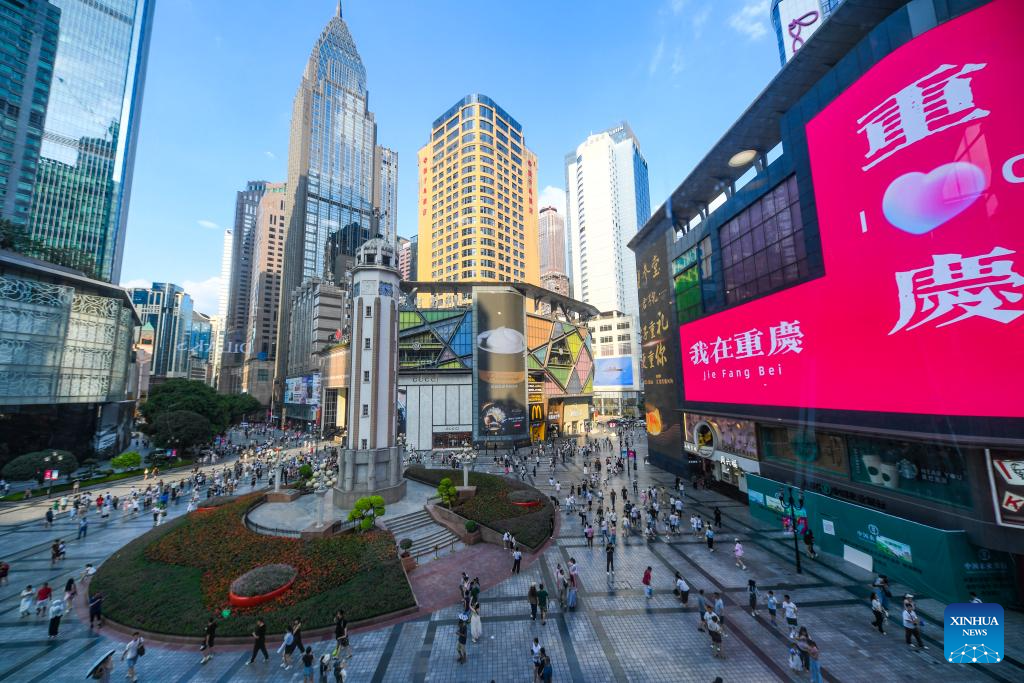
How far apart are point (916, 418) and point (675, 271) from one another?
2414 cm

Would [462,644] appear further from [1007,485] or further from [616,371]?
[616,371]

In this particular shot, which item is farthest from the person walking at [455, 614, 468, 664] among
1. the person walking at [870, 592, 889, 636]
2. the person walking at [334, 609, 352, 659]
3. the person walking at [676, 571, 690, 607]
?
the person walking at [870, 592, 889, 636]

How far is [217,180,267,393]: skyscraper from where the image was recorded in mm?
141250

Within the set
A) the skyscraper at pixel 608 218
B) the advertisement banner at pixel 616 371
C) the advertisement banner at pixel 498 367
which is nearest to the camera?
the advertisement banner at pixel 498 367

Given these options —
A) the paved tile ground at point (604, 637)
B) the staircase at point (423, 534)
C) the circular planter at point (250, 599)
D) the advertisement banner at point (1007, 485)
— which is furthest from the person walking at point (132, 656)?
the advertisement banner at point (1007, 485)

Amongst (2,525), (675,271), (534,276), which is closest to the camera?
(2,525)

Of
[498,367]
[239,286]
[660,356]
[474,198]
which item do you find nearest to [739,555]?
[660,356]

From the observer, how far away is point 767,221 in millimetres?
25281

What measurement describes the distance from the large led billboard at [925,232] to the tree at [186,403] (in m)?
62.1

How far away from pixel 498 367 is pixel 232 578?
1633 inches

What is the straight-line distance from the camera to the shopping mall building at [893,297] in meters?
13.4

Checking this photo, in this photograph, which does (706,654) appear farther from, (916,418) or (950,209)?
(950,209)

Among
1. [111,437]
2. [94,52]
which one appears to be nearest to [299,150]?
[94,52]

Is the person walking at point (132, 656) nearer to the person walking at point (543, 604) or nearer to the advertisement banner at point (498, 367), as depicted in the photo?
the person walking at point (543, 604)
